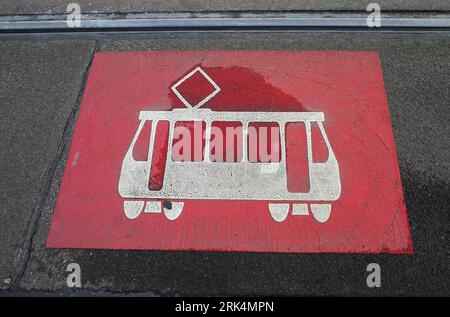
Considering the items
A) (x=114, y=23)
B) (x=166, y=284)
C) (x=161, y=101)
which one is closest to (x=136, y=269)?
(x=166, y=284)

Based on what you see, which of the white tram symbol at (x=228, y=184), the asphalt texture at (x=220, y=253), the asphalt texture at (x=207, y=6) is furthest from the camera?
the asphalt texture at (x=207, y=6)

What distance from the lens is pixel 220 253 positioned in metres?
3.03

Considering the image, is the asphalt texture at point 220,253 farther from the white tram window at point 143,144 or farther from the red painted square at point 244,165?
the white tram window at point 143,144

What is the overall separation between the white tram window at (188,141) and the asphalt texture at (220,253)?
0.90 metres

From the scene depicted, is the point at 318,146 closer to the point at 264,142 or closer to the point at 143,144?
the point at 264,142

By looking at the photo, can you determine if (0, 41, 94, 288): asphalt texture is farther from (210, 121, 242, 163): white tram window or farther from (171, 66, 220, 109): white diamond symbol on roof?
(210, 121, 242, 163): white tram window

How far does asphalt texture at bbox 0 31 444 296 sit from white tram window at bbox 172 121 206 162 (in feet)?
2.96

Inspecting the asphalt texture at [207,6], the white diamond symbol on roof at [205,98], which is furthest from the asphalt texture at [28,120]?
the white diamond symbol on roof at [205,98]

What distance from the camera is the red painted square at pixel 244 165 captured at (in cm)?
309

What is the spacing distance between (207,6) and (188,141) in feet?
6.90

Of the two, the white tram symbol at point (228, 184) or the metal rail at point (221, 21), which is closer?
the white tram symbol at point (228, 184)

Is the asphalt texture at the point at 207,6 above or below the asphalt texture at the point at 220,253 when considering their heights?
above

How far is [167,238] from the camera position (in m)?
3.10
